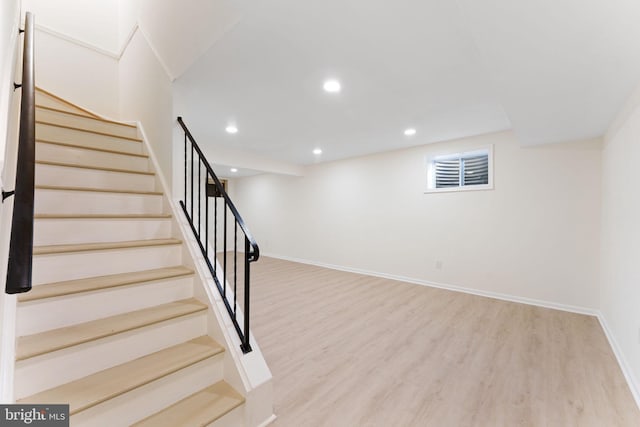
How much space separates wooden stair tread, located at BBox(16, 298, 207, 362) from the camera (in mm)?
1183

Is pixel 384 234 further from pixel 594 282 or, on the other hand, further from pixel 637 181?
pixel 637 181

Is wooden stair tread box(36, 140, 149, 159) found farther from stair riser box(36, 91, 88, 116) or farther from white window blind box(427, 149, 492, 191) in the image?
white window blind box(427, 149, 492, 191)

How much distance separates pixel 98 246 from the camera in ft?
5.49

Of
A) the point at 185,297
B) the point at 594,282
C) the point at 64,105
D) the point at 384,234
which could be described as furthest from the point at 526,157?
the point at 64,105

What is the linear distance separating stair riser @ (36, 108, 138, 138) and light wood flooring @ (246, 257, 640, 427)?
2.57 m

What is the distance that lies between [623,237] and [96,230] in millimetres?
4220

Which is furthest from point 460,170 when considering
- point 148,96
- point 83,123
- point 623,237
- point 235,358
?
point 83,123

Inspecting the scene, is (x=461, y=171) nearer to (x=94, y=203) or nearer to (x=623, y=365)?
(x=623, y=365)

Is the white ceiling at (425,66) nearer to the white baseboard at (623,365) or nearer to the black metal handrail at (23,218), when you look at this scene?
the black metal handrail at (23,218)

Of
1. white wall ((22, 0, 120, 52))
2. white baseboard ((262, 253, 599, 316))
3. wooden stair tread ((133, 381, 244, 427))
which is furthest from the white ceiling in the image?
wooden stair tread ((133, 381, 244, 427))

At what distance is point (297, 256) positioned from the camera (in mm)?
6617

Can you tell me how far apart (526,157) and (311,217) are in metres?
4.23

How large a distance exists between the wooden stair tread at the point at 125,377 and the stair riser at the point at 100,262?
63 cm

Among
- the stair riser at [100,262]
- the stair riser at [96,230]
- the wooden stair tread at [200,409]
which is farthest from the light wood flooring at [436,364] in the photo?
the stair riser at [96,230]
